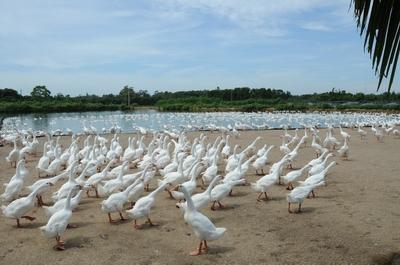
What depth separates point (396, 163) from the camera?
15711mm

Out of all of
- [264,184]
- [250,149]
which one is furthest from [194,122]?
[264,184]

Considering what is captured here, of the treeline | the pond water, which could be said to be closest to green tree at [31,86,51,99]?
the treeline

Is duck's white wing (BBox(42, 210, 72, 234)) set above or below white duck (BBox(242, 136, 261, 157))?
below

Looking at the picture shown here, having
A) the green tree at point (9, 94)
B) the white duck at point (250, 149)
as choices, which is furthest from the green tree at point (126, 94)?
the white duck at point (250, 149)

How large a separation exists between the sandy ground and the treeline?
5559 cm

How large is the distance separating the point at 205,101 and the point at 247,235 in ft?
255

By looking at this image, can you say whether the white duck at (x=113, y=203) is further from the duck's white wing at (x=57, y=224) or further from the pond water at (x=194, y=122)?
the pond water at (x=194, y=122)

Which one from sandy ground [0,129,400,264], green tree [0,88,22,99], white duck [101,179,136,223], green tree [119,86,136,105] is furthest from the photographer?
green tree [119,86,136,105]

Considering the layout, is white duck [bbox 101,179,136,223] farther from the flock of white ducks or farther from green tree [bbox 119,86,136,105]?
green tree [bbox 119,86,136,105]

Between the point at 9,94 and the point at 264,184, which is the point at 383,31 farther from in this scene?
the point at 9,94

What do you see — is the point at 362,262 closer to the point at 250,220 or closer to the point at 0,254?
the point at 250,220

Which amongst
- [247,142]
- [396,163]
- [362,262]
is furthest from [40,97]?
[362,262]

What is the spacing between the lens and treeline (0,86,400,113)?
226ft

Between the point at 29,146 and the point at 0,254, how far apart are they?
12083 millimetres
